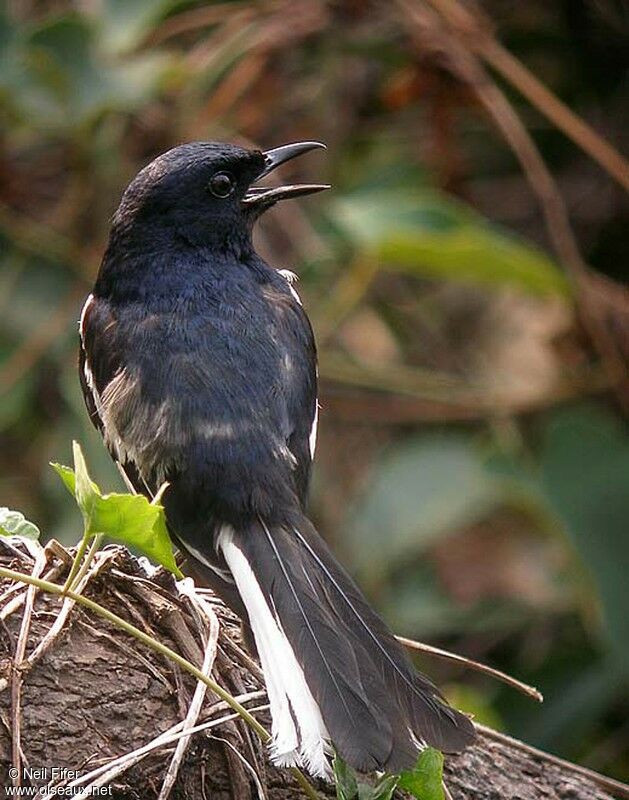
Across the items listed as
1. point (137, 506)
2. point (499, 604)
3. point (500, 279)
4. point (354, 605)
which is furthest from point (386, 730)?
point (499, 604)

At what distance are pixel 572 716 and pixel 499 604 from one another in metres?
0.61

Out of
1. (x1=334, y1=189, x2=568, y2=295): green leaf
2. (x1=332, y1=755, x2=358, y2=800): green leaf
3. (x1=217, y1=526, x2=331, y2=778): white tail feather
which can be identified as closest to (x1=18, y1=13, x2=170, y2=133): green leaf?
(x1=334, y1=189, x2=568, y2=295): green leaf

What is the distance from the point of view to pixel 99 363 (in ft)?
11.0

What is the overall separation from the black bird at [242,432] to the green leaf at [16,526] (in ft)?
1.20

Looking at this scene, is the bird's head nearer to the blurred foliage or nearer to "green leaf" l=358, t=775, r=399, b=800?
the blurred foliage

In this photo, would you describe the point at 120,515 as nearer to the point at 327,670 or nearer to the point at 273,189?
the point at 327,670

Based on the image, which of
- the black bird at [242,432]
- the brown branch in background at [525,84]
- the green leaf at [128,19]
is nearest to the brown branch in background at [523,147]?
the brown branch in background at [525,84]

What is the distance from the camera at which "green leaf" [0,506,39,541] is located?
2.66 meters

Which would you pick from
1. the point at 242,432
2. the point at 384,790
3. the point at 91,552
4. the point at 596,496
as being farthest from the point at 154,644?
the point at 596,496

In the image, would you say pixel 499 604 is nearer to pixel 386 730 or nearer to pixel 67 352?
pixel 67 352

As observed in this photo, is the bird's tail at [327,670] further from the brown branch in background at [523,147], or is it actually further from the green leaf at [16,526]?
the brown branch in background at [523,147]

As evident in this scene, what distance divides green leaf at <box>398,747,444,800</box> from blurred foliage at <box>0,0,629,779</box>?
2209 millimetres

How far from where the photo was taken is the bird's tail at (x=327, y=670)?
239 cm

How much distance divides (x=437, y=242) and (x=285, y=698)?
263 centimetres
